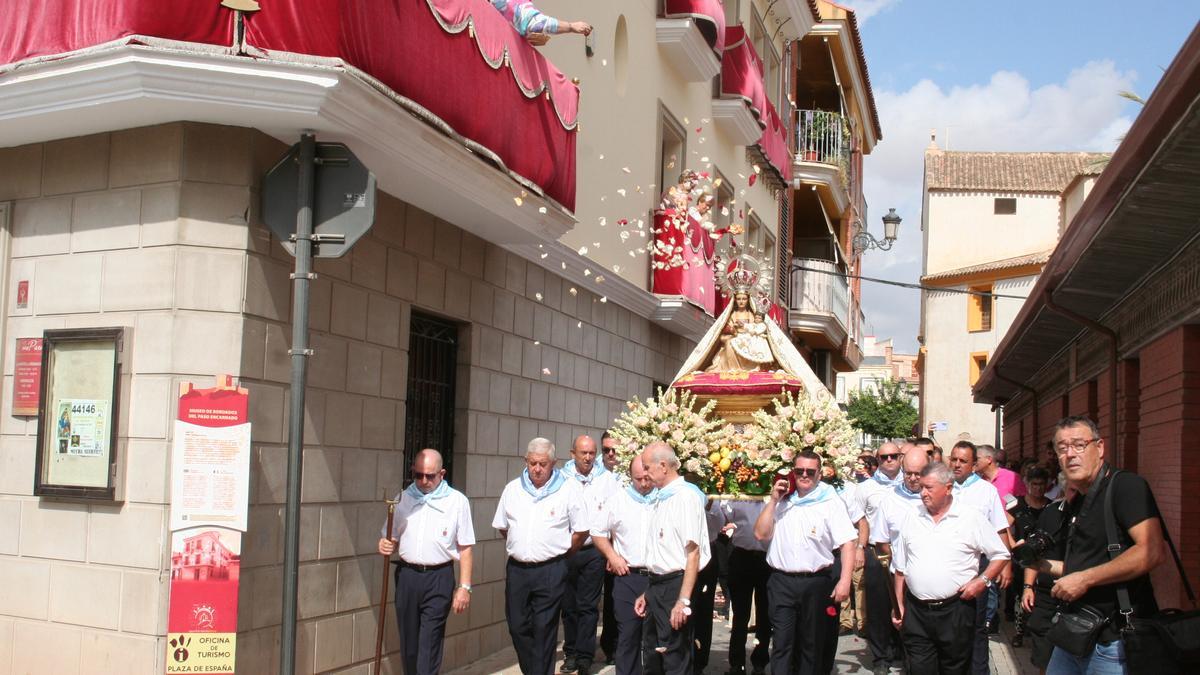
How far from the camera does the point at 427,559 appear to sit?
315 inches

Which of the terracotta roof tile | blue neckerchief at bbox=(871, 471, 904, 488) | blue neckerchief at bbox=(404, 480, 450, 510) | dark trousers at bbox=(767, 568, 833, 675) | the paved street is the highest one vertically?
the terracotta roof tile

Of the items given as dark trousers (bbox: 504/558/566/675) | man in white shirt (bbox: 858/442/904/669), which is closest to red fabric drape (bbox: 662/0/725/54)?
man in white shirt (bbox: 858/442/904/669)

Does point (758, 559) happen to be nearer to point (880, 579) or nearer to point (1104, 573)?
point (880, 579)

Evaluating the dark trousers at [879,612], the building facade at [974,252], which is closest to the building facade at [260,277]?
the dark trousers at [879,612]

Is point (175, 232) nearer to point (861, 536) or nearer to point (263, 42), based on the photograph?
point (263, 42)

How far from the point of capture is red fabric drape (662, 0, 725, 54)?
634 inches

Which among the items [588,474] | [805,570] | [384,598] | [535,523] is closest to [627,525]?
[535,523]

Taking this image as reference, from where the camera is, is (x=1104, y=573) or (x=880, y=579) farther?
(x=880, y=579)

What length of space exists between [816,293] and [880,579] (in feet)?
55.2

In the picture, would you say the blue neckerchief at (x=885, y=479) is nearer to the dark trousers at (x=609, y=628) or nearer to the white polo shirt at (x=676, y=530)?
the dark trousers at (x=609, y=628)

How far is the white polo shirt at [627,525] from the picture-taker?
8219 millimetres

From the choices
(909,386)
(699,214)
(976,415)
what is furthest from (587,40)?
(909,386)

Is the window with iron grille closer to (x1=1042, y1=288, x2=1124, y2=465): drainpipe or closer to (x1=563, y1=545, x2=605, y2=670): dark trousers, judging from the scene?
(x1=563, y1=545, x2=605, y2=670): dark trousers

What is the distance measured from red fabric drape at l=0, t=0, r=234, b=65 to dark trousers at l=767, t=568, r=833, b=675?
5.04m
